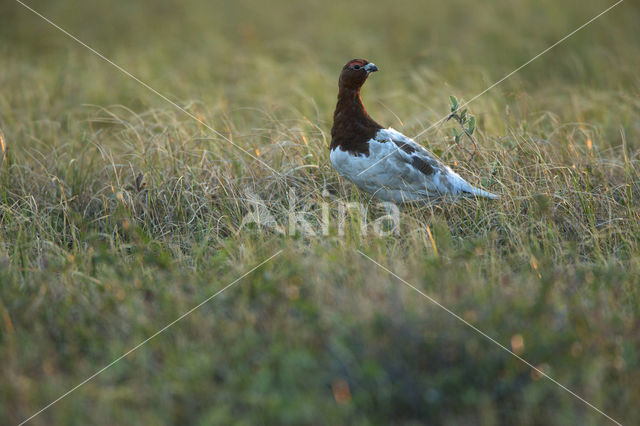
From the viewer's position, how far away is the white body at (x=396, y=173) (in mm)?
3598

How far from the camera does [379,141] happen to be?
11.9 ft

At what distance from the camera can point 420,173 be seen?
3.68m

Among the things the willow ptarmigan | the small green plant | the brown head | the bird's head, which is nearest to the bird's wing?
the willow ptarmigan

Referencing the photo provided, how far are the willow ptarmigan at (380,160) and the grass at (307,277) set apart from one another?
174 millimetres

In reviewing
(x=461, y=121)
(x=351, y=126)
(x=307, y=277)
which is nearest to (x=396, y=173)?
(x=351, y=126)

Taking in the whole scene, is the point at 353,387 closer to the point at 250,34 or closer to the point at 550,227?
the point at 550,227

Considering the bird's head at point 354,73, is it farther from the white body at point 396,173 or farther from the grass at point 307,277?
the grass at point 307,277

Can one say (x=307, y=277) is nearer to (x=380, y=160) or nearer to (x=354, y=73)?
(x=380, y=160)

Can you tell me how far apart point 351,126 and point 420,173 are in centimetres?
52

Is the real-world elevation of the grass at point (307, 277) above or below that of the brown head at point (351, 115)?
below

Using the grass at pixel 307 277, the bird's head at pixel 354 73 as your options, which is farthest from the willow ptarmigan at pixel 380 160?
the grass at pixel 307 277

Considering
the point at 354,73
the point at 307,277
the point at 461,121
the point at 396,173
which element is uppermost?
the point at 354,73

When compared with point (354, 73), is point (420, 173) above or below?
below

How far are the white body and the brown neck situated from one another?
43mm
